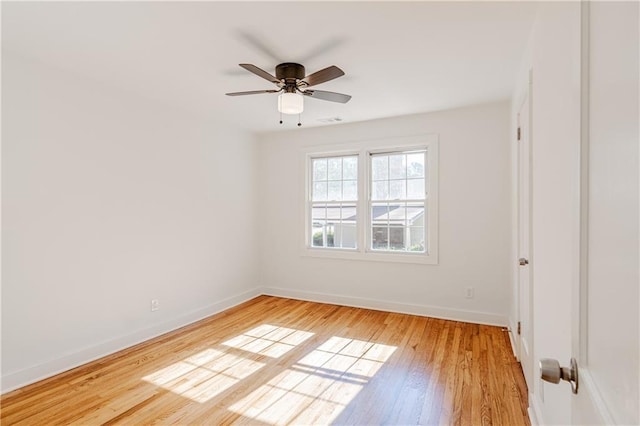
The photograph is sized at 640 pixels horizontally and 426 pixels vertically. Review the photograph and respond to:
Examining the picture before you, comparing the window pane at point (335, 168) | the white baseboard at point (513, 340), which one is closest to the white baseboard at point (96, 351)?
the window pane at point (335, 168)

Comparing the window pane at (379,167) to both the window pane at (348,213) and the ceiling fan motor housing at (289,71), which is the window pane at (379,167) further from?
the ceiling fan motor housing at (289,71)

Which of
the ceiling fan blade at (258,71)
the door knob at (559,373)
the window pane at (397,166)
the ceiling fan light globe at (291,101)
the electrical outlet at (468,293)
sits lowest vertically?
the electrical outlet at (468,293)

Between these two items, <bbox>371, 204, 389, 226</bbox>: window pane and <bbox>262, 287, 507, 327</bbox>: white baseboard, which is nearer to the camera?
<bbox>262, 287, 507, 327</bbox>: white baseboard

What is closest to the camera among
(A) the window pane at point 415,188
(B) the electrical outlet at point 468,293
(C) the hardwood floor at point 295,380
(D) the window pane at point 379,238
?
(C) the hardwood floor at point 295,380

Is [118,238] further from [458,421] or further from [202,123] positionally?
[458,421]

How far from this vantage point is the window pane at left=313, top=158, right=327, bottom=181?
15.7 ft

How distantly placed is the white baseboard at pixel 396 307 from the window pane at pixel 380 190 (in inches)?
55.3

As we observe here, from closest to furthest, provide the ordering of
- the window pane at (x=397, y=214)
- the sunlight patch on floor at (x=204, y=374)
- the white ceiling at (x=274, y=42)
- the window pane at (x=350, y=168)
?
the white ceiling at (x=274, y=42)
the sunlight patch on floor at (x=204, y=374)
the window pane at (x=397, y=214)
the window pane at (x=350, y=168)

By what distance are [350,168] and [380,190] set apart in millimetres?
557

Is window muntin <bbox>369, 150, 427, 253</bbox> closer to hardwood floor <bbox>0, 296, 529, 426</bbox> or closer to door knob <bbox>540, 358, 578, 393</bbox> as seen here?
hardwood floor <bbox>0, 296, 529, 426</bbox>

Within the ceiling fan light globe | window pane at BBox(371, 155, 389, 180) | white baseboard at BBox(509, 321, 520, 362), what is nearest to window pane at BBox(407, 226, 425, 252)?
window pane at BBox(371, 155, 389, 180)

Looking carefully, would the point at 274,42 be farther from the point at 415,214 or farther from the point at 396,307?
the point at 396,307

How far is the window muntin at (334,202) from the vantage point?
15.0ft

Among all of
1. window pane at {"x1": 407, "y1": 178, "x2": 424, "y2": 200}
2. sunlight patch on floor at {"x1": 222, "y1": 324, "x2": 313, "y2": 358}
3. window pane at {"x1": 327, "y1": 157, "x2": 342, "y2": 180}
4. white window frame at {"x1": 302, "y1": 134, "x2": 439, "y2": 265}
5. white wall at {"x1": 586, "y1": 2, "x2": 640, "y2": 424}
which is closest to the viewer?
white wall at {"x1": 586, "y1": 2, "x2": 640, "y2": 424}
